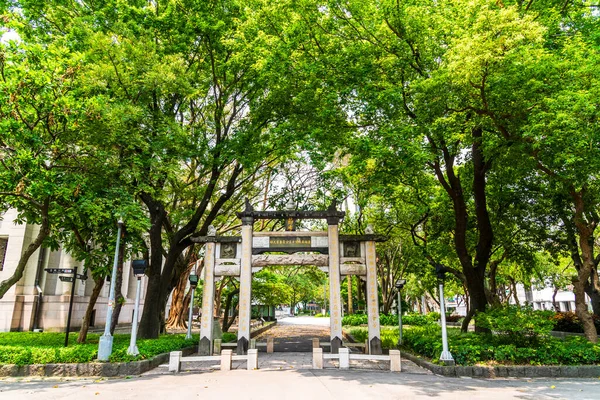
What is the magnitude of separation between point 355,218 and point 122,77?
16895mm

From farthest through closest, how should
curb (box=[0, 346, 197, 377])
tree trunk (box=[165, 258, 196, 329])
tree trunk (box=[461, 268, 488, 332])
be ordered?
tree trunk (box=[165, 258, 196, 329])
tree trunk (box=[461, 268, 488, 332])
curb (box=[0, 346, 197, 377])

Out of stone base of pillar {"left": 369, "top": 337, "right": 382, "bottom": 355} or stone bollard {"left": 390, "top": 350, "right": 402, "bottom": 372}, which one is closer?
stone bollard {"left": 390, "top": 350, "right": 402, "bottom": 372}

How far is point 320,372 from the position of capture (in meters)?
9.94

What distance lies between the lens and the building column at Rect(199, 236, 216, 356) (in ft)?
42.9

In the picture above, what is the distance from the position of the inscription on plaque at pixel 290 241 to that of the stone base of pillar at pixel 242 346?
132 inches

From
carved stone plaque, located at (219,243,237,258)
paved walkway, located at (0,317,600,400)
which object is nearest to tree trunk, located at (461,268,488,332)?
paved walkway, located at (0,317,600,400)

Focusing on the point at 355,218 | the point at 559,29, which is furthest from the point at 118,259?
the point at 355,218

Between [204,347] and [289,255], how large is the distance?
422cm

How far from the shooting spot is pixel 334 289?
43.8 ft

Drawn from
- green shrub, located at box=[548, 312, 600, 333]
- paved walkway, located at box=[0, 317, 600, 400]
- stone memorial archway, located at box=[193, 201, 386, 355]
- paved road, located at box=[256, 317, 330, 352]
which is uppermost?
stone memorial archway, located at box=[193, 201, 386, 355]

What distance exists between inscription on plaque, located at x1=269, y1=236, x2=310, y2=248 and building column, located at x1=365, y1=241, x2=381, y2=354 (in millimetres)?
2257

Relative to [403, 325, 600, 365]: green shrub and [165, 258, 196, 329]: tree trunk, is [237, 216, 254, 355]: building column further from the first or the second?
[165, 258, 196, 329]: tree trunk

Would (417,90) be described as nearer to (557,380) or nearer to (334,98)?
(334,98)

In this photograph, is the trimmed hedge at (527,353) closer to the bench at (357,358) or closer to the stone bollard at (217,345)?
the bench at (357,358)
